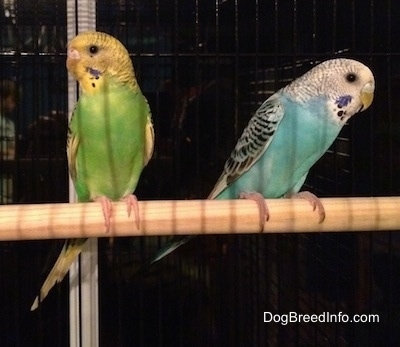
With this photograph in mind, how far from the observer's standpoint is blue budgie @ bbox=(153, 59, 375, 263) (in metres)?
1.46

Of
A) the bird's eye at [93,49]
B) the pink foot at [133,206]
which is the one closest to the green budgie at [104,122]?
the bird's eye at [93,49]

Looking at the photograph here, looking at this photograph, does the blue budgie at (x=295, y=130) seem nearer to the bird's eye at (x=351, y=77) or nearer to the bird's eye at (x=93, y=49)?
the bird's eye at (x=351, y=77)

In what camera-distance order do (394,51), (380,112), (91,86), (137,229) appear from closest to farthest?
(137,229), (91,86), (394,51), (380,112)

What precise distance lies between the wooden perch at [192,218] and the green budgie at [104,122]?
228mm

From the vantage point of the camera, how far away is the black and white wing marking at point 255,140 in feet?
4.87

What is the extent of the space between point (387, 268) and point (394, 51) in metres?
0.62

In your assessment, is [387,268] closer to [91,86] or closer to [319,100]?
[319,100]

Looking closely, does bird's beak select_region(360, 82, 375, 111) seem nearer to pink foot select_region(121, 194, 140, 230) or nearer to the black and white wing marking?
the black and white wing marking

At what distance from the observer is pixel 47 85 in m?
1.95

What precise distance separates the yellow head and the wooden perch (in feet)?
1.05

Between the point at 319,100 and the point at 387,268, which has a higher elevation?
the point at 319,100

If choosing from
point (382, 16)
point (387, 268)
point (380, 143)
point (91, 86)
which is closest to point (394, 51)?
point (382, 16)

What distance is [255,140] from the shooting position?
1494 mm

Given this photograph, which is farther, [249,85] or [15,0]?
[249,85]
